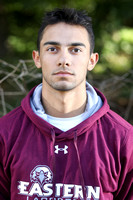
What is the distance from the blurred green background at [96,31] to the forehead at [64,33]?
2.42m

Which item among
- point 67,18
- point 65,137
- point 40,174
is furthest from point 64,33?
point 40,174

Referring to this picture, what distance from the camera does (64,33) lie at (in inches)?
83.9

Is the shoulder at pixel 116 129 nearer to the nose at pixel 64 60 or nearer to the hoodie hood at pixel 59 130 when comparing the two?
the hoodie hood at pixel 59 130

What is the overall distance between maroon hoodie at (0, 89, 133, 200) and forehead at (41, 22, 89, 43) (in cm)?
54

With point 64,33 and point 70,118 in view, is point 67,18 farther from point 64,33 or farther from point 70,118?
point 70,118

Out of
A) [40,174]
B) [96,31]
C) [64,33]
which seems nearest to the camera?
[40,174]

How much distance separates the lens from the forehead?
83.7 inches

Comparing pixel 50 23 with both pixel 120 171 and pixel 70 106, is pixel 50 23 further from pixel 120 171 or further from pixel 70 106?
pixel 120 171

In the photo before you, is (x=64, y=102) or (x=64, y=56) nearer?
(x=64, y=56)

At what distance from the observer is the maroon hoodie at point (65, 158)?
6.61ft

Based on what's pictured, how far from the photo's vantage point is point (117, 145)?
6.72 ft

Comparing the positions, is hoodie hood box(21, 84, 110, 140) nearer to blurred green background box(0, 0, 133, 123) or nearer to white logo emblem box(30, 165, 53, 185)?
white logo emblem box(30, 165, 53, 185)

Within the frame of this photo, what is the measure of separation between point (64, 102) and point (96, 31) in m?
4.60

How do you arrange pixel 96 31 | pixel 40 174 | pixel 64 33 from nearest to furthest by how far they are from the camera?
pixel 40 174 < pixel 64 33 < pixel 96 31
